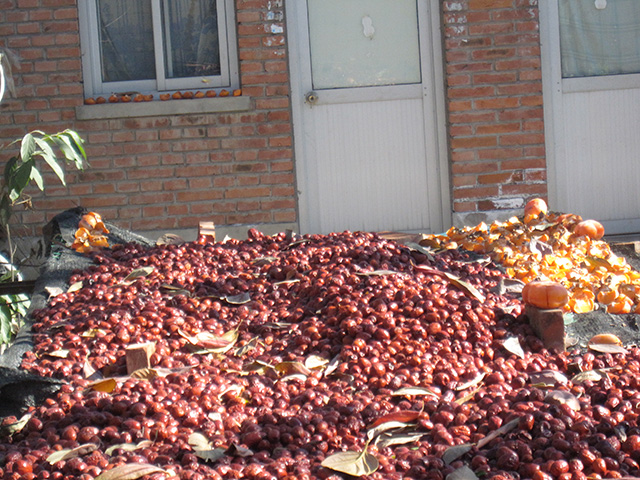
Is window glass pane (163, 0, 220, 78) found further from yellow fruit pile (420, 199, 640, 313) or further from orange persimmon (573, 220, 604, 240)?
orange persimmon (573, 220, 604, 240)

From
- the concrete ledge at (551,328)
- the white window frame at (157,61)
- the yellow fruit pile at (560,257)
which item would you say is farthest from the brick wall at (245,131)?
the concrete ledge at (551,328)

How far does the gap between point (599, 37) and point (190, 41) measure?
2847 millimetres

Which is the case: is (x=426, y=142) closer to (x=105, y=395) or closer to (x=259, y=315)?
(x=259, y=315)

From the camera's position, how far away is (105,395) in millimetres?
1865

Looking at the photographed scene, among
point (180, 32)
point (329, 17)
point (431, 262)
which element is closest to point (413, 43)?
point (329, 17)

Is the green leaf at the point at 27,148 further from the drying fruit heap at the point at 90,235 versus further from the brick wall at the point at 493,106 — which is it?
the brick wall at the point at 493,106

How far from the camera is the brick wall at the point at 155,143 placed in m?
5.00

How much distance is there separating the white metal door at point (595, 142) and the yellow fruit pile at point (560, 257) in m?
1.71

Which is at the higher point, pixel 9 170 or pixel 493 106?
pixel 493 106

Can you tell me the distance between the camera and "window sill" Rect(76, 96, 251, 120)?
4996 mm

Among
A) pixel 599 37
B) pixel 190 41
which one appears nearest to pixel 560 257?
pixel 599 37

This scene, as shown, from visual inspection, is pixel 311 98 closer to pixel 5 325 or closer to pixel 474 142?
pixel 474 142

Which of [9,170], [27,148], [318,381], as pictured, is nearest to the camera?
[318,381]

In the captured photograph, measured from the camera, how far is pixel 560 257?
10.2 feet
